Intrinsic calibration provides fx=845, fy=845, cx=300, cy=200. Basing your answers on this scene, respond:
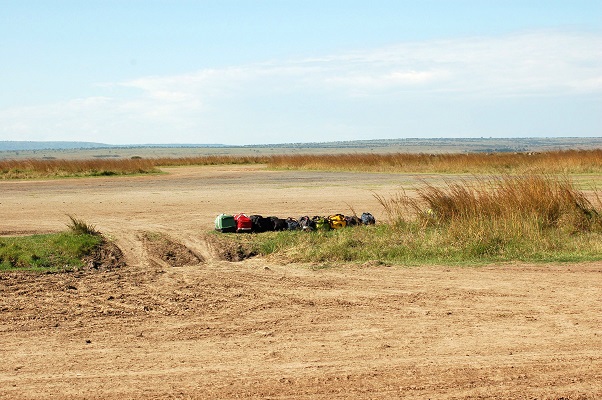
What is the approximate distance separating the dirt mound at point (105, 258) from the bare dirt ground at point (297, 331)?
8.6 inches

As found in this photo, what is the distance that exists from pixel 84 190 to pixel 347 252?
20.9 meters

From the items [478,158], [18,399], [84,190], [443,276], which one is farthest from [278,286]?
[478,158]

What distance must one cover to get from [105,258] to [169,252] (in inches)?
44.7

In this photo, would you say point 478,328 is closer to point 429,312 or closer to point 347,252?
point 429,312

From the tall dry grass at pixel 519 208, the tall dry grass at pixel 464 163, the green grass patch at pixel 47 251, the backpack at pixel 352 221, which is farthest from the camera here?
the tall dry grass at pixel 464 163

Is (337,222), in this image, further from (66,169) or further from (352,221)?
(66,169)

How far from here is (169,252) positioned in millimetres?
14594

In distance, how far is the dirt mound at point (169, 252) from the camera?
1402 centimetres

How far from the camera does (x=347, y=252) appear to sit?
44.8 feet

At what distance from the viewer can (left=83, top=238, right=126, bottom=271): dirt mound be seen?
A: 526 inches

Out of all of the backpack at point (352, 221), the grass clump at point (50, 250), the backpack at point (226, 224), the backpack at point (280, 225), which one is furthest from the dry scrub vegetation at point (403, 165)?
the grass clump at point (50, 250)

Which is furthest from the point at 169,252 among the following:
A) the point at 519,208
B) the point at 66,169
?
the point at 66,169

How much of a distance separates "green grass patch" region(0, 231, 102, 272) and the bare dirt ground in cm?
76

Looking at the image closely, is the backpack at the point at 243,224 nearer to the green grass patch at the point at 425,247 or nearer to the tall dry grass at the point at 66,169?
the green grass patch at the point at 425,247
